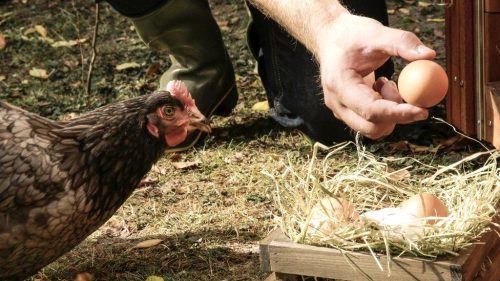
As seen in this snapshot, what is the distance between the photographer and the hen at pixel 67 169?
7.09 feet

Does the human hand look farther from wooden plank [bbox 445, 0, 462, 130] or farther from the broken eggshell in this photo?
wooden plank [bbox 445, 0, 462, 130]

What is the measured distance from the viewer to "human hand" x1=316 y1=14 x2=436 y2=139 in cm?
195

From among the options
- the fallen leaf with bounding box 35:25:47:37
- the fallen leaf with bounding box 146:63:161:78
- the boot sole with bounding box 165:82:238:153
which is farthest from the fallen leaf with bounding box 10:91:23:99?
the boot sole with bounding box 165:82:238:153

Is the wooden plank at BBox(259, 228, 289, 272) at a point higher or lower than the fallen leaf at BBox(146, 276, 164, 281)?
higher

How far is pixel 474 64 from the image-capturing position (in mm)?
3211

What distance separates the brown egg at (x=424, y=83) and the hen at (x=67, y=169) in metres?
0.87

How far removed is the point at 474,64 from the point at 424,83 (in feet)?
4.33

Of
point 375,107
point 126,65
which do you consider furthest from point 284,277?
point 126,65

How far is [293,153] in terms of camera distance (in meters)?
3.55

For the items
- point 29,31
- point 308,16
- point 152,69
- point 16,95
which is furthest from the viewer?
point 29,31

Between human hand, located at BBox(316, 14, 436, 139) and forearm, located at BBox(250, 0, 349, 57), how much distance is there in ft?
0.31

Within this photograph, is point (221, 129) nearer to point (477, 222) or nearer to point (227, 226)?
point (227, 226)

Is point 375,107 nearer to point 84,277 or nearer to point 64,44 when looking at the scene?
point 84,277

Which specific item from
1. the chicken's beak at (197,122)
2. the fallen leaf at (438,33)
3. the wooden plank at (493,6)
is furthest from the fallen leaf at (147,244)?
the fallen leaf at (438,33)
